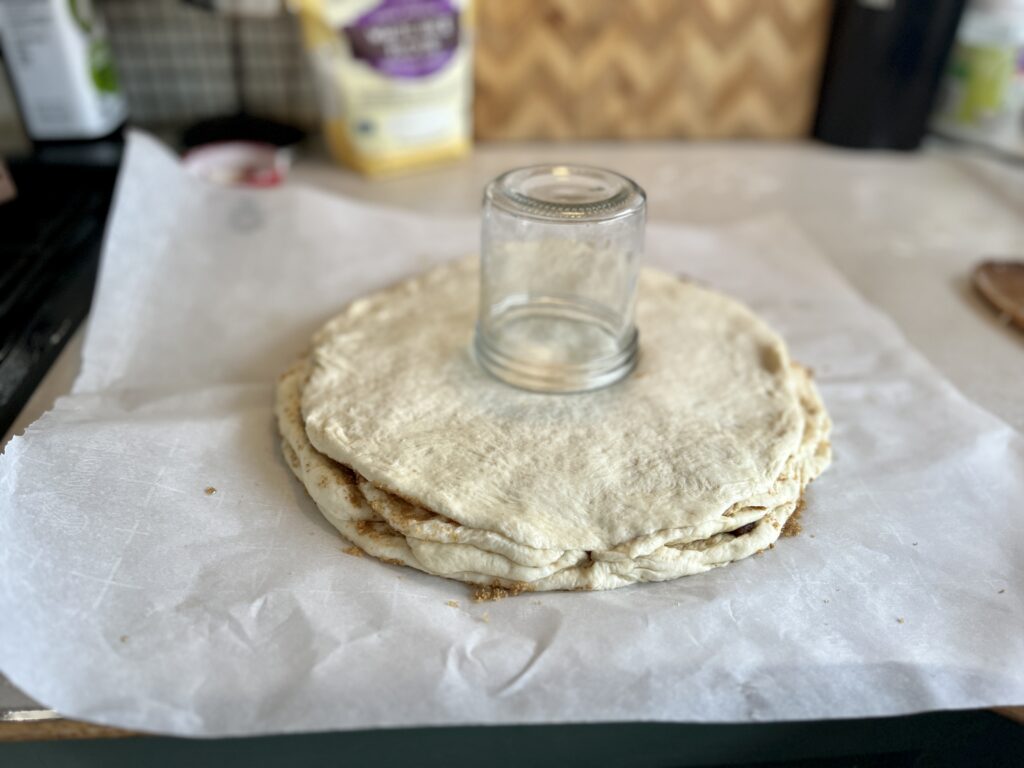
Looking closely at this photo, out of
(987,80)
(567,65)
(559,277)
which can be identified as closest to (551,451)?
(559,277)

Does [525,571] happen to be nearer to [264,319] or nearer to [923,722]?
[923,722]

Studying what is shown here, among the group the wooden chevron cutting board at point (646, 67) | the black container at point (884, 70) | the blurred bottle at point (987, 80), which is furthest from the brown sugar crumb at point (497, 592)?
the blurred bottle at point (987, 80)

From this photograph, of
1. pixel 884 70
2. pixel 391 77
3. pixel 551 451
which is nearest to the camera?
pixel 551 451

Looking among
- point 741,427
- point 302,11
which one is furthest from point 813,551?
point 302,11

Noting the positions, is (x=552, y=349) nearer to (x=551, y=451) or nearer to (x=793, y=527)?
(x=551, y=451)

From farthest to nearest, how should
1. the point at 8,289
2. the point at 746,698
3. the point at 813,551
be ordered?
the point at 8,289
the point at 813,551
the point at 746,698

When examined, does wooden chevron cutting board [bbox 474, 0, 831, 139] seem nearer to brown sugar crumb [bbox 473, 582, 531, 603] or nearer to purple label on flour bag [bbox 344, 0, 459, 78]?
purple label on flour bag [bbox 344, 0, 459, 78]
